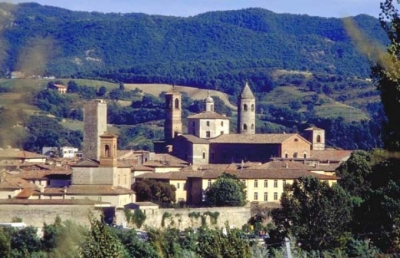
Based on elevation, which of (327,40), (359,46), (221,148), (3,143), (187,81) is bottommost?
(3,143)

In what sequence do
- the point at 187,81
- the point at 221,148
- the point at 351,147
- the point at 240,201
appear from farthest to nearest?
the point at 187,81, the point at 351,147, the point at 221,148, the point at 240,201

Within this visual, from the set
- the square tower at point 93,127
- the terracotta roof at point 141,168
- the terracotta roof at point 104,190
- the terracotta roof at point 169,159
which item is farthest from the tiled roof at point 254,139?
the terracotta roof at point 104,190

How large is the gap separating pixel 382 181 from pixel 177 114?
37076 millimetres

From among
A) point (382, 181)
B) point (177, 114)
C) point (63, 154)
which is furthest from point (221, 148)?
point (382, 181)

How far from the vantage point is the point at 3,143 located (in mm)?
3137

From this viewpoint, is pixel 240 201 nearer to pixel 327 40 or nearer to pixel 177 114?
pixel 177 114

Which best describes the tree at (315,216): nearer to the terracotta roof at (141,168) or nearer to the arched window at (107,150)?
the arched window at (107,150)

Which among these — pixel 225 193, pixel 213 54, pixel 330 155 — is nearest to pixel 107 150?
pixel 225 193

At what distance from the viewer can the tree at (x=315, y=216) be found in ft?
108

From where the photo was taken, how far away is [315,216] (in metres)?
36.0

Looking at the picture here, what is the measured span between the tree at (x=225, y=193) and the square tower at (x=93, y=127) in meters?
6.07

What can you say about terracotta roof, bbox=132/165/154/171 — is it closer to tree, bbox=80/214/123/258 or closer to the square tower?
the square tower

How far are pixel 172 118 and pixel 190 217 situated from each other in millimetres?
26828

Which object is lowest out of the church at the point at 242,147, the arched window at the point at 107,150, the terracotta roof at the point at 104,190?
the terracotta roof at the point at 104,190
